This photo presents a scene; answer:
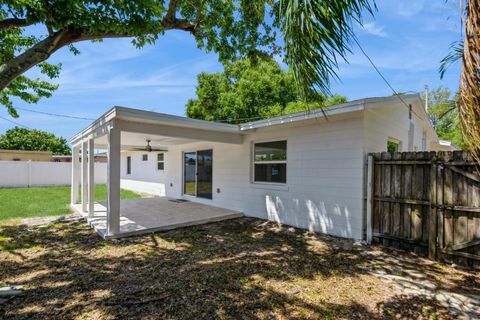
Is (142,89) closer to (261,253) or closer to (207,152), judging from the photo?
(207,152)

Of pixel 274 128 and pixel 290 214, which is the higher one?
pixel 274 128

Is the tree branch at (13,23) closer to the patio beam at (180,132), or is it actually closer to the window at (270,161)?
the patio beam at (180,132)

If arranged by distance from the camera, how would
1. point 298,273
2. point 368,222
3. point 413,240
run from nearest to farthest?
point 298,273 → point 413,240 → point 368,222

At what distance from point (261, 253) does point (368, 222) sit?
2444mm

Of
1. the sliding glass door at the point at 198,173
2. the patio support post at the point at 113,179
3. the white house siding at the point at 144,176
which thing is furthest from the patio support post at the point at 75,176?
the patio support post at the point at 113,179

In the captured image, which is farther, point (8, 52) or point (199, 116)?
point (199, 116)

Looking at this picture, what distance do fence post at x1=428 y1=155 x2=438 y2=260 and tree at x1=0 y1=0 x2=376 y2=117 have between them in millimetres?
3456

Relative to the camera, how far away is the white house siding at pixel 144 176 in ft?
45.1

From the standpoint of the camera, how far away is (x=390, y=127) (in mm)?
6867

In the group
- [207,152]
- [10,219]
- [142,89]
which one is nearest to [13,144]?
[142,89]

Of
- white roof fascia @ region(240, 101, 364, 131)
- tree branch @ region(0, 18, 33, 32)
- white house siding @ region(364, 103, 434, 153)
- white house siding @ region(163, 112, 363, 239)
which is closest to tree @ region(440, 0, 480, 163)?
white roof fascia @ region(240, 101, 364, 131)

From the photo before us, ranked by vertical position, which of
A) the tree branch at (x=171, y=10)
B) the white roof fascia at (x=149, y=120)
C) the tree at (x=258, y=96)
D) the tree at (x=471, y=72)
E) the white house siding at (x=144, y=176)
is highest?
the tree at (x=258, y=96)

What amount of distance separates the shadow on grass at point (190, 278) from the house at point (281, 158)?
0.87m

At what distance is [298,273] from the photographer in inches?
154
